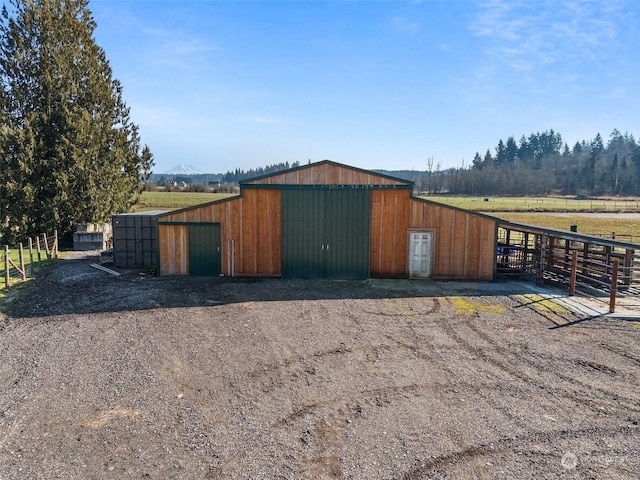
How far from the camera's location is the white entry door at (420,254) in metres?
15.6

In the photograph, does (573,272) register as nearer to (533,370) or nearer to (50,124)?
(533,370)

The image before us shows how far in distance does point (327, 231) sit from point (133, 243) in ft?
26.4

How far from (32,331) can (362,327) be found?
738cm

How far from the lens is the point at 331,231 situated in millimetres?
15523

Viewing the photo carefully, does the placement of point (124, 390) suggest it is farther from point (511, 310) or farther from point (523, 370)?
point (511, 310)

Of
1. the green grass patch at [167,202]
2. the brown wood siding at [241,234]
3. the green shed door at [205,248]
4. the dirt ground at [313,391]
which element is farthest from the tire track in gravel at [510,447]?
the green grass patch at [167,202]

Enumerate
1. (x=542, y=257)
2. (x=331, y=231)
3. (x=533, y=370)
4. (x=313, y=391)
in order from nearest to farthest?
(x=313, y=391), (x=533, y=370), (x=542, y=257), (x=331, y=231)

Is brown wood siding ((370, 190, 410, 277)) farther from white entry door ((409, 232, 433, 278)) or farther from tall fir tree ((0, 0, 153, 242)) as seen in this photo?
tall fir tree ((0, 0, 153, 242))

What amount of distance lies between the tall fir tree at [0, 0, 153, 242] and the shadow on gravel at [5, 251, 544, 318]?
8.69 m

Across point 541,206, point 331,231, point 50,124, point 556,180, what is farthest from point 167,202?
point 556,180

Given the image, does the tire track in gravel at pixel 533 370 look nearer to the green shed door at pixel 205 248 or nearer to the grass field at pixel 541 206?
the green shed door at pixel 205 248

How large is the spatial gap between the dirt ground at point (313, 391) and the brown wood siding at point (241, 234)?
370 cm

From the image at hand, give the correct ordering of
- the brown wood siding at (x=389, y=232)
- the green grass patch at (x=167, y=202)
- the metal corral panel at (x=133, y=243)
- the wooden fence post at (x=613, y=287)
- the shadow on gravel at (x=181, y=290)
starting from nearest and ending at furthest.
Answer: the wooden fence post at (x=613, y=287), the shadow on gravel at (x=181, y=290), the brown wood siding at (x=389, y=232), the metal corral panel at (x=133, y=243), the green grass patch at (x=167, y=202)

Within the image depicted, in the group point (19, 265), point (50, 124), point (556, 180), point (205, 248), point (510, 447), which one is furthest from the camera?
point (556, 180)
